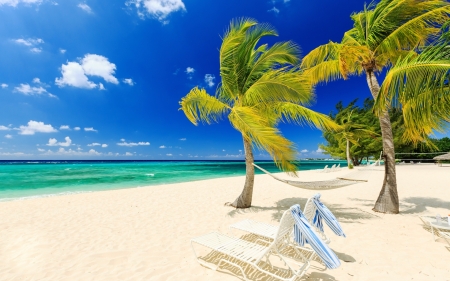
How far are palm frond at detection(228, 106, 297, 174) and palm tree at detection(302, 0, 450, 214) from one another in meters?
2.27

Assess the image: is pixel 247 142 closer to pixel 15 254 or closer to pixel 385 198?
pixel 385 198

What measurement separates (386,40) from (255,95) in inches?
123

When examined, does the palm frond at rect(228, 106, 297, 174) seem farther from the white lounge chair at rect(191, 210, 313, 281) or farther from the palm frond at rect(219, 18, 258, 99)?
the white lounge chair at rect(191, 210, 313, 281)

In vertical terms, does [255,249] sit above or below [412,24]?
below

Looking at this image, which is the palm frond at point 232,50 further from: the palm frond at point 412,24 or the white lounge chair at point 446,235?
the white lounge chair at point 446,235

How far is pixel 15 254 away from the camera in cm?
332

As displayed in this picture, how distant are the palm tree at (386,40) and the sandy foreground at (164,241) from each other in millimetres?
1338

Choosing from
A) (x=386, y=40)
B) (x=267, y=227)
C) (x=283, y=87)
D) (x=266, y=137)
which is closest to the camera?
(x=267, y=227)

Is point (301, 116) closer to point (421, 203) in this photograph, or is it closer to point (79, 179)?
point (421, 203)

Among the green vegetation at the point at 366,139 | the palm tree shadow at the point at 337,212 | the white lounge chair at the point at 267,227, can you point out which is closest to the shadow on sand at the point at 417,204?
the palm tree shadow at the point at 337,212

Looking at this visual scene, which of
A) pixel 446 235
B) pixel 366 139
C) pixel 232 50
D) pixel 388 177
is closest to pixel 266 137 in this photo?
pixel 232 50

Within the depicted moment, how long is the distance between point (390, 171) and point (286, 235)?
412cm

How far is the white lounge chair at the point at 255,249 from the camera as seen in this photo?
231cm

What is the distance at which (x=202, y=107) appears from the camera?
5.66 meters
